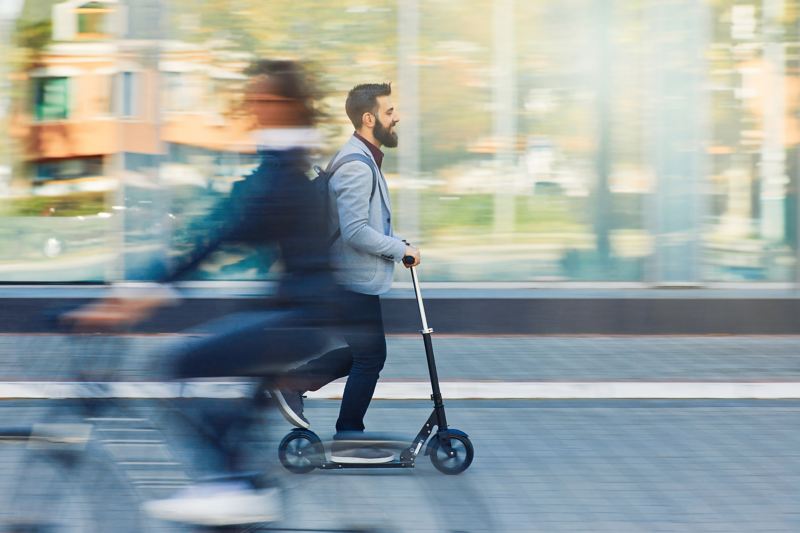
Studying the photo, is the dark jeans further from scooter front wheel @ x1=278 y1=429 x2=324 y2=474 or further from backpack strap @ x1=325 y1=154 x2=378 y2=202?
scooter front wheel @ x1=278 y1=429 x2=324 y2=474


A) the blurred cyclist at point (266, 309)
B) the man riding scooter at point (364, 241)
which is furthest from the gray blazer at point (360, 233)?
the blurred cyclist at point (266, 309)

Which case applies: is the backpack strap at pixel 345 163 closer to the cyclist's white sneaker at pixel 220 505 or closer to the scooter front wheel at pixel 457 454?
the scooter front wheel at pixel 457 454

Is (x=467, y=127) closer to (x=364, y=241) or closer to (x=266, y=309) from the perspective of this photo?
(x=364, y=241)

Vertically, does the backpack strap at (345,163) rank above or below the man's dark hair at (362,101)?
below

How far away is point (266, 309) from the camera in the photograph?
3682 millimetres

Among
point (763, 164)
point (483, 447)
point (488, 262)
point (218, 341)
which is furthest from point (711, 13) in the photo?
point (218, 341)

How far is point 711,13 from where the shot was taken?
36.6 ft

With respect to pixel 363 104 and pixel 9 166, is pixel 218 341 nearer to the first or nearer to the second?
pixel 363 104

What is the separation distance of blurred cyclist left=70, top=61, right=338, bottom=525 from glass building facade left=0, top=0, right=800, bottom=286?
7.20 metres

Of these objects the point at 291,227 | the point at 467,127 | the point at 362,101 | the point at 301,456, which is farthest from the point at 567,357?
the point at 291,227

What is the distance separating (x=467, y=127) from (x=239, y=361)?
7895mm

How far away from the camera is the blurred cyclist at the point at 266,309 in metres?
3.52

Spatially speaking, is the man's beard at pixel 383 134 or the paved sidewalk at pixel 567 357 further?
the paved sidewalk at pixel 567 357

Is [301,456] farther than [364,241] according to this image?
No
